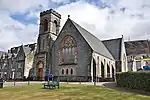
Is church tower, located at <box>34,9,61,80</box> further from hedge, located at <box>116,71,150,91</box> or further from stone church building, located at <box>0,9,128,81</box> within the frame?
hedge, located at <box>116,71,150,91</box>

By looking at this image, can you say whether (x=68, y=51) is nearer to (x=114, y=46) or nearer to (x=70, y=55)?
(x=70, y=55)

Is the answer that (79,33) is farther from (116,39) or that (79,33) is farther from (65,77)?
(116,39)

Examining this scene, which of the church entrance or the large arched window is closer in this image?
the large arched window

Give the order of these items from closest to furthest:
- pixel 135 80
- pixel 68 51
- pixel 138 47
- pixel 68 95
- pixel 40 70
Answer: pixel 68 95 < pixel 135 80 < pixel 68 51 < pixel 40 70 < pixel 138 47

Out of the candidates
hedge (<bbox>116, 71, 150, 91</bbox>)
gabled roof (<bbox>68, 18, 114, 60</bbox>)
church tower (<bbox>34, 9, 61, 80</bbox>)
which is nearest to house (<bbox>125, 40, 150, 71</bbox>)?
gabled roof (<bbox>68, 18, 114, 60</bbox>)

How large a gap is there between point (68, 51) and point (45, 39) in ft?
30.2

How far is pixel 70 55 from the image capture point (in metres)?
43.8

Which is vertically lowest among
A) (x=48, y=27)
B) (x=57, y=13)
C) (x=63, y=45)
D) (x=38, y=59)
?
(x=38, y=59)

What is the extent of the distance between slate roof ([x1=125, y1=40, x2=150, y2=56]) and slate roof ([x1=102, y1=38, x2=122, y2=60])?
1970cm

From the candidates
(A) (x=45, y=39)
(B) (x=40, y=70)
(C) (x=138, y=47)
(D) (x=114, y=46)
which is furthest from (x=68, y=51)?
(C) (x=138, y=47)

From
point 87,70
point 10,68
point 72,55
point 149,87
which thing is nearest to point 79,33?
point 72,55

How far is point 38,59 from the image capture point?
164 feet

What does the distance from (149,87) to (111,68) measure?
30.7 meters

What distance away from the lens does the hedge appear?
2047cm
